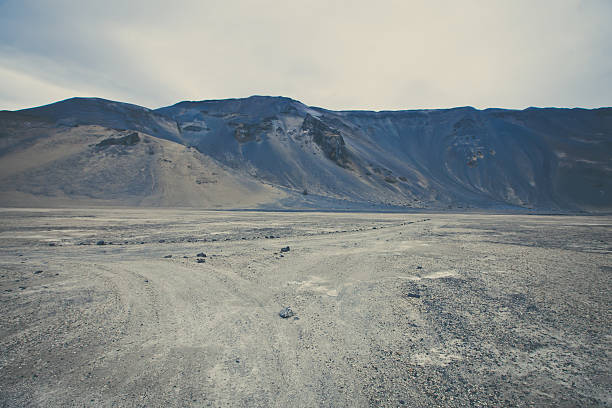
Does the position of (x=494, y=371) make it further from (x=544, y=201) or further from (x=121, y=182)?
(x=544, y=201)

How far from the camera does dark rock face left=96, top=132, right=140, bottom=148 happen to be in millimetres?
48469

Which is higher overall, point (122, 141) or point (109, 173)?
point (122, 141)

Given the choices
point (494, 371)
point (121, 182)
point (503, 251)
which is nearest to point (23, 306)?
point (494, 371)

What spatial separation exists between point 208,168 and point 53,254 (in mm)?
40726

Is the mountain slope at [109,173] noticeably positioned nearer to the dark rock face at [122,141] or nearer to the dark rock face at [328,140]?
the dark rock face at [122,141]

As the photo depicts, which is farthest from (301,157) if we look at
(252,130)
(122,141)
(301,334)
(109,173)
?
(301,334)

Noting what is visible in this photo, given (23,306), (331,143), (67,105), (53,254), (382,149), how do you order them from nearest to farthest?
(23,306)
(53,254)
(331,143)
(67,105)
(382,149)

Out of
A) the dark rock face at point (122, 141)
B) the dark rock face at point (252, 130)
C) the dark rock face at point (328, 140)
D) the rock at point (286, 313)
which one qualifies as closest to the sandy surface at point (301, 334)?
the rock at point (286, 313)

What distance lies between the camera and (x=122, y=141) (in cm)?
4928

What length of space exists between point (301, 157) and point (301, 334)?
64.9 meters

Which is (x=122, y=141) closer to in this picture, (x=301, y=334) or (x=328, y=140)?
(x=328, y=140)

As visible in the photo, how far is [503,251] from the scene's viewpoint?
38.6ft

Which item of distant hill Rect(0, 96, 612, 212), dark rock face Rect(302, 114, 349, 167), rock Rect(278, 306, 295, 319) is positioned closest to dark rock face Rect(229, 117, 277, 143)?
distant hill Rect(0, 96, 612, 212)

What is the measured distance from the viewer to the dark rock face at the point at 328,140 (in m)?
69.8
